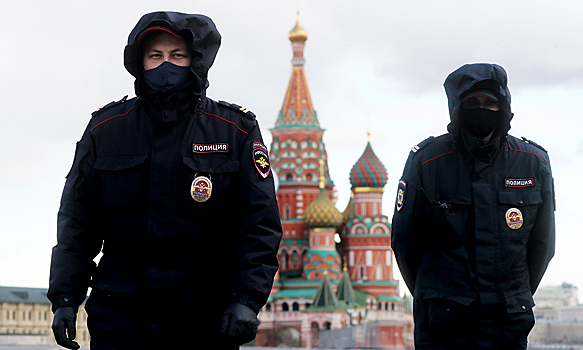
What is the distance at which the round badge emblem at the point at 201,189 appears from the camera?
11.0 feet

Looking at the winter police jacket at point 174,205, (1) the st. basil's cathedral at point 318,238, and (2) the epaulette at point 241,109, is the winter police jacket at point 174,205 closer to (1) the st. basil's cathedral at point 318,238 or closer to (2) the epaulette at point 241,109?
(2) the epaulette at point 241,109

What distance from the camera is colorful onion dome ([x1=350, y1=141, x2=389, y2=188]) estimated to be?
182 ft

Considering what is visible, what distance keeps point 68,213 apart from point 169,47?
575 millimetres

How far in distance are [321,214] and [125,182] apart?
50.0 m

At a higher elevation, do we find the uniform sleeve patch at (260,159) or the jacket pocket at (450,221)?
the uniform sleeve patch at (260,159)

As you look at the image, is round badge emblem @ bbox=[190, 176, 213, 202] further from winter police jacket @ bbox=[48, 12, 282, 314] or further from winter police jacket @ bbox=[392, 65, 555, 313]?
winter police jacket @ bbox=[392, 65, 555, 313]

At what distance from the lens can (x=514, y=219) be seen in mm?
4344

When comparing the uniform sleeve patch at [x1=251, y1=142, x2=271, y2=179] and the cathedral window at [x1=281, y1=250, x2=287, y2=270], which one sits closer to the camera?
the uniform sleeve patch at [x1=251, y1=142, x2=271, y2=179]

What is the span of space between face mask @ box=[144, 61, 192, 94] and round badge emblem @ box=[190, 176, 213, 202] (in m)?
0.28

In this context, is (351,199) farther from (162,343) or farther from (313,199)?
(162,343)

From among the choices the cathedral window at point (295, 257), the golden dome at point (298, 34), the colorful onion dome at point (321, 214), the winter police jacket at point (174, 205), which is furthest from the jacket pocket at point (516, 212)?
the golden dome at point (298, 34)

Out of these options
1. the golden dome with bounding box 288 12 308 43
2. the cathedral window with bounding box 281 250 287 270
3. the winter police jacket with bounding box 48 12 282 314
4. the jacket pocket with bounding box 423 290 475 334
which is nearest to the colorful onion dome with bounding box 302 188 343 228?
the cathedral window with bounding box 281 250 287 270

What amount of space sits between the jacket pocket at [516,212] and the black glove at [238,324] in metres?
1.41

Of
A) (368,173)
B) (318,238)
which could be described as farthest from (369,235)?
(318,238)
